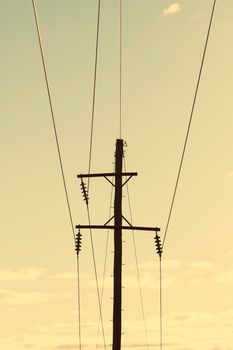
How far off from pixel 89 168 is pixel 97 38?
5.34 metres

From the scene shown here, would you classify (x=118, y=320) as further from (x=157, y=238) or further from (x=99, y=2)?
(x=99, y=2)

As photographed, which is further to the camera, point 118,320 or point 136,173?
point 136,173

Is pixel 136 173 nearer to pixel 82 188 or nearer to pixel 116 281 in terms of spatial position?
pixel 82 188

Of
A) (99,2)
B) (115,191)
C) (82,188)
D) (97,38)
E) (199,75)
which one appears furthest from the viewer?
(82,188)

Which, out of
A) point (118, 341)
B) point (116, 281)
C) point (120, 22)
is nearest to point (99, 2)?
point (120, 22)

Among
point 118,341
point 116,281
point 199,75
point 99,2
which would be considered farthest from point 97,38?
point 118,341

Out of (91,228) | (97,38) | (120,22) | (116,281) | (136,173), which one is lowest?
(116,281)

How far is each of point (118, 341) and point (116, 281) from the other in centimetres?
182

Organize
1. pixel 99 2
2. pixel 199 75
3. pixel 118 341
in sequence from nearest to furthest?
pixel 199 75, pixel 99 2, pixel 118 341

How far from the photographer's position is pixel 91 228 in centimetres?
2012

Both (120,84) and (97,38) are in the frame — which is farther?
(120,84)

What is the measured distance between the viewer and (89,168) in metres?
21.6

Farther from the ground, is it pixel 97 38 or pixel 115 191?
pixel 97 38

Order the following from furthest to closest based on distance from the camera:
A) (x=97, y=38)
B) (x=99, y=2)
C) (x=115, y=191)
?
(x=115, y=191) < (x=97, y=38) < (x=99, y=2)
